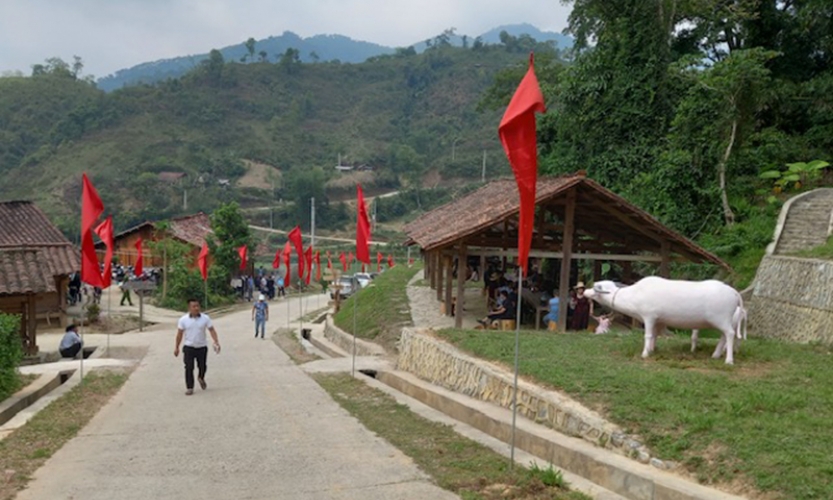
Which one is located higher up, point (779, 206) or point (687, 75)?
point (687, 75)

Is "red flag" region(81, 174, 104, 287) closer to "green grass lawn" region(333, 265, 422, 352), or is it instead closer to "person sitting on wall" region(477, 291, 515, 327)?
"green grass lawn" region(333, 265, 422, 352)

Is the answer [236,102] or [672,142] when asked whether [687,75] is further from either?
[236,102]

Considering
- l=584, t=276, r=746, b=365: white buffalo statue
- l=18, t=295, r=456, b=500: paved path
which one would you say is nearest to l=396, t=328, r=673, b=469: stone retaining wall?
l=18, t=295, r=456, b=500: paved path

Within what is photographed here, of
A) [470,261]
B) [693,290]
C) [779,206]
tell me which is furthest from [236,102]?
[693,290]

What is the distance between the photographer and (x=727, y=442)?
6082 millimetres

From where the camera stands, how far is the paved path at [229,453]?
6336mm

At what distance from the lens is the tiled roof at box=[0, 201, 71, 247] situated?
91.0ft

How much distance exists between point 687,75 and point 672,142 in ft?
7.01

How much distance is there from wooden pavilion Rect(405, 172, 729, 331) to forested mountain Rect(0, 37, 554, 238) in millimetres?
48760

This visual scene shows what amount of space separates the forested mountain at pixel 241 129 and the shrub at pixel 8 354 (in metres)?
49.6

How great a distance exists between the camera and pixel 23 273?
18.9 meters

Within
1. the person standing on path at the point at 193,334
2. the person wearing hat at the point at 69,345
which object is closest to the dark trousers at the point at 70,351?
the person wearing hat at the point at 69,345

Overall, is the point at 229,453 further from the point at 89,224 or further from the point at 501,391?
the point at 89,224

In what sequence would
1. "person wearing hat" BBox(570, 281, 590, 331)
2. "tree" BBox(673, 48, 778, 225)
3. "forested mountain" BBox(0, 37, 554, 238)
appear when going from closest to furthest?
"person wearing hat" BBox(570, 281, 590, 331), "tree" BBox(673, 48, 778, 225), "forested mountain" BBox(0, 37, 554, 238)
